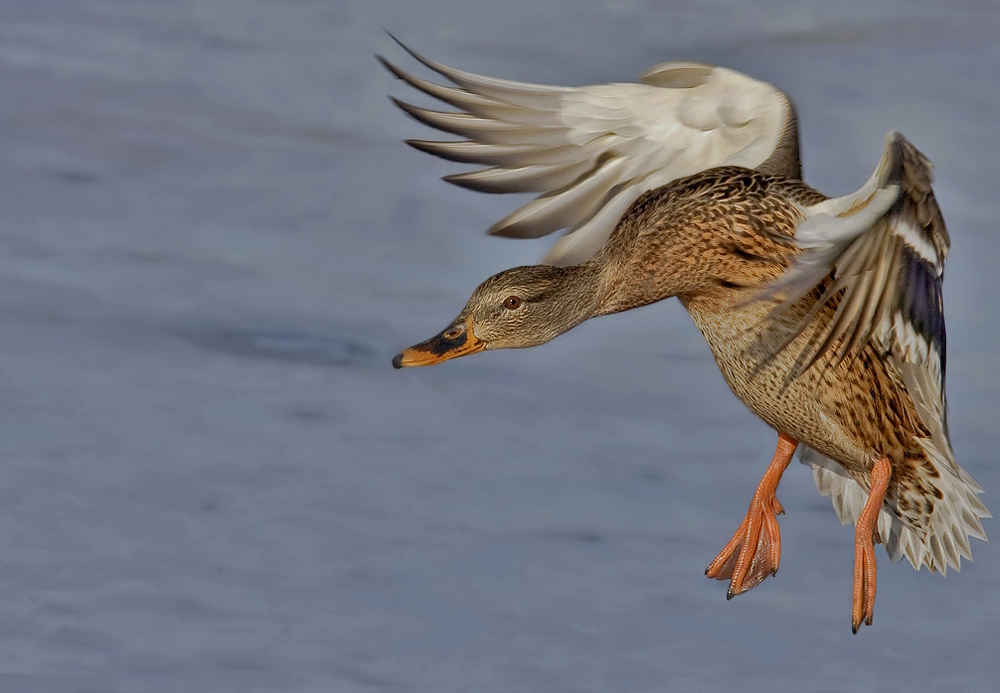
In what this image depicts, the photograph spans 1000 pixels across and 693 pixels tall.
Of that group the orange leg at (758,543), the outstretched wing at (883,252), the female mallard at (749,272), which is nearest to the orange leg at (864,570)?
the female mallard at (749,272)

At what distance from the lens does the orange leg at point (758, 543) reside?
6652 mm

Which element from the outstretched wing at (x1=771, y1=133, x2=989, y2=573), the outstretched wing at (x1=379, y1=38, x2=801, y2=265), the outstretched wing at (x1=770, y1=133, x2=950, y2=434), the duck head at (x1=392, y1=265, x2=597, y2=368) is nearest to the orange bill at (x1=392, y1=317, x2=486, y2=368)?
the duck head at (x1=392, y1=265, x2=597, y2=368)

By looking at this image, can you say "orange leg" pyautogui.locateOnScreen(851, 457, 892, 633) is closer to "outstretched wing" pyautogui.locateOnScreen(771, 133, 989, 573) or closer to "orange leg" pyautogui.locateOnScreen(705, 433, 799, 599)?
"outstretched wing" pyautogui.locateOnScreen(771, 133, 989, 573)

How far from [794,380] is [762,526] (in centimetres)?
90

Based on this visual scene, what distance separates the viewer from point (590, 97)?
6543 millimetres

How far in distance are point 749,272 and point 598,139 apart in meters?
1.02

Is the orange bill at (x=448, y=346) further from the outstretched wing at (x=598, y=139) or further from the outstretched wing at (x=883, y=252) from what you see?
the outstretched wing at (x=883, y=252)

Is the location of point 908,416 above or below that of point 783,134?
below

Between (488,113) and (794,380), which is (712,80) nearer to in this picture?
(488,113)

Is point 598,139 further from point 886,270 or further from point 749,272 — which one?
point 886,270

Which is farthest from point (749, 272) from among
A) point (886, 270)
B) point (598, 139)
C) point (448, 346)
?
point (448, 346)

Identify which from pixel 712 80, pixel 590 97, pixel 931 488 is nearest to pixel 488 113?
pixel 590 97

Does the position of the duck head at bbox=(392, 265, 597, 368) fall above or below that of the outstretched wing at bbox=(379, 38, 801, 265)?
below

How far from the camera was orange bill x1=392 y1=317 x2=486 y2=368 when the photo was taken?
251 inches
